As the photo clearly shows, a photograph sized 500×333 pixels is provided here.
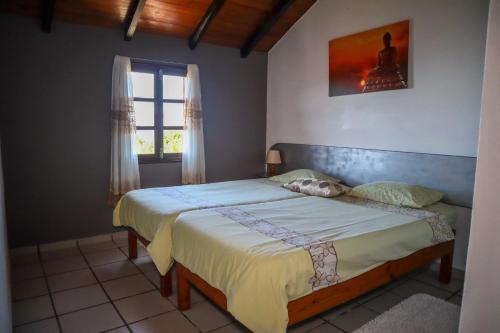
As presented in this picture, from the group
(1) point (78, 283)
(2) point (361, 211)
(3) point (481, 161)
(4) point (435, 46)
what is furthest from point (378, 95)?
(1) point (78, 283)

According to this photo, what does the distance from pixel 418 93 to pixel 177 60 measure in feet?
8.62

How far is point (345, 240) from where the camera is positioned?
1950mm

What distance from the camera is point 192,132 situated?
404cm

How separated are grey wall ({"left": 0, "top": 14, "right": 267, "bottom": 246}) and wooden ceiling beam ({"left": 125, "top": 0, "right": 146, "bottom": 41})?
163mm

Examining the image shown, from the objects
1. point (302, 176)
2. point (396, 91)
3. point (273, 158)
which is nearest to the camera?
point (396, 91)

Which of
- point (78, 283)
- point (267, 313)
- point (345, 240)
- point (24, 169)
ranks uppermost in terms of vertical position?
point (24, 169)

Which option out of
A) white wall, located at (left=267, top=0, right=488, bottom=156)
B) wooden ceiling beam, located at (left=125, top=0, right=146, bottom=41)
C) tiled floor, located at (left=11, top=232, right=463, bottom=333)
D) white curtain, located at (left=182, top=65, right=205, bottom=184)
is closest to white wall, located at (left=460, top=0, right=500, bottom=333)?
tiled floor, located at (left=11, top=232, right=463, bottom=333)

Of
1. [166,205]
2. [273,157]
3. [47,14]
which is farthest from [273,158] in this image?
[47,14]

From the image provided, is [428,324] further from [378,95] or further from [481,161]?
[378,95]

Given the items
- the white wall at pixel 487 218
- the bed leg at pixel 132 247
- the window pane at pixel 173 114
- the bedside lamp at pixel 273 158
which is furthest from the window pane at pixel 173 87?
the white wall at pixel 487 218

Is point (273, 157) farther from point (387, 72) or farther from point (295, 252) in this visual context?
point (295, 252)

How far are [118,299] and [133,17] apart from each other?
2.59 meters

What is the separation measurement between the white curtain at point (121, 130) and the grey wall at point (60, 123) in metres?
0.11

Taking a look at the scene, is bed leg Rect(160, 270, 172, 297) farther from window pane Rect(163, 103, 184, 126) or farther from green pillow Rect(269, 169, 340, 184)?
window pane Rect(163, 103, 184, 126)
